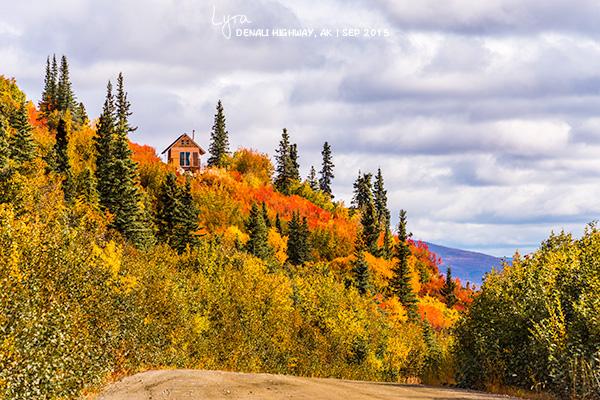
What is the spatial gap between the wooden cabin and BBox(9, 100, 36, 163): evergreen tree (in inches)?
2338

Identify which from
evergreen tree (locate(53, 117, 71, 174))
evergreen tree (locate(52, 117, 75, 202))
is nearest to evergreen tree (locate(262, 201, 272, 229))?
evergreen tree (locate(52, 117, 75, 202))

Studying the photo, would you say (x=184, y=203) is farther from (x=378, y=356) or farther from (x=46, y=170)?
(x=378, y=356)

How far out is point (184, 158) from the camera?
159 m

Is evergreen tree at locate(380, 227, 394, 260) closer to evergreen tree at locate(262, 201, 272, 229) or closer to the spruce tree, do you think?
evergreen tree at locate(262, 201, 272, 229)

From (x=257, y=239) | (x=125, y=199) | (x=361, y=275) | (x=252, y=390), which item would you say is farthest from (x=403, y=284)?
(x=252, y=390)

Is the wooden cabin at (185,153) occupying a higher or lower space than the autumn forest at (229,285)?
higher

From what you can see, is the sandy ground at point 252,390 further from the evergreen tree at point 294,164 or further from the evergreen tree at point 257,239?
the evergreen tree at point 294,164

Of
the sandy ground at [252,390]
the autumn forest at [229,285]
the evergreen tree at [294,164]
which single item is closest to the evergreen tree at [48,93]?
the autumn forest at [229,285]

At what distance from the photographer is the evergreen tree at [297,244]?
140000 mm

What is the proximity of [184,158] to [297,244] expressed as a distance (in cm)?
3749

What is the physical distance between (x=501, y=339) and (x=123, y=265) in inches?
1498

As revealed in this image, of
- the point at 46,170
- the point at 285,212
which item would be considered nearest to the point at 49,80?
Result: the point at 285,212

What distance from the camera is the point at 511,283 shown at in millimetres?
32438

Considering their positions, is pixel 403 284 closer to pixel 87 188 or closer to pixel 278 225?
pixel 278 225
